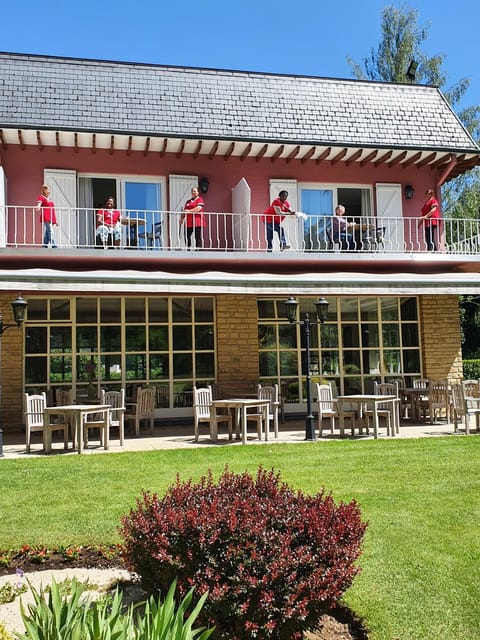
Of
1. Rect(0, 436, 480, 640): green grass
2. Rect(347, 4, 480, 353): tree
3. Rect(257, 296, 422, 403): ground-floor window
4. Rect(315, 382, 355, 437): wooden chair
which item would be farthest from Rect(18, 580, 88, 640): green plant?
Rect(347, 4, 480, 353): tree

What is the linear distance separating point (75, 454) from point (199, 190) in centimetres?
748

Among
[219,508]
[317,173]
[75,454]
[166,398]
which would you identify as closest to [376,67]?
[317,173]

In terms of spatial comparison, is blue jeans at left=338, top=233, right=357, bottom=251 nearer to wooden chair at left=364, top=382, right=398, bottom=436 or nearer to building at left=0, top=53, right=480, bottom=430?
building at left=0, top=53, right=480, bottom=430

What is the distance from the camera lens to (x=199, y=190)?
49.2 feet

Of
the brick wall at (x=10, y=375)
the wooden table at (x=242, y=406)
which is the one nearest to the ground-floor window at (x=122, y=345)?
the brick wall at (x=10, y=375)

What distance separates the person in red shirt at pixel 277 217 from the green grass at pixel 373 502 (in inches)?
224

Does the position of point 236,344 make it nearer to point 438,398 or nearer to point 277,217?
point 277,217

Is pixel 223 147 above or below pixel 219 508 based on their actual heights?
above

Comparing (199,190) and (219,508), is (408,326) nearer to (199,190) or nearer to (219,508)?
(199,190)

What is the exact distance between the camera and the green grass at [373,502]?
3969 mm

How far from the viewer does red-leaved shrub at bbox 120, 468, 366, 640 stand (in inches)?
125

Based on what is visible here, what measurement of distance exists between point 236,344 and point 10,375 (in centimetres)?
476

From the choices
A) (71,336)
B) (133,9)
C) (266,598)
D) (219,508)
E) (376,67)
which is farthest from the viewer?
(376,67)

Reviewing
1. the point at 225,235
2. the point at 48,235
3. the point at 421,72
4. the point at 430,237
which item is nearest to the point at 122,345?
the point at 48,235
